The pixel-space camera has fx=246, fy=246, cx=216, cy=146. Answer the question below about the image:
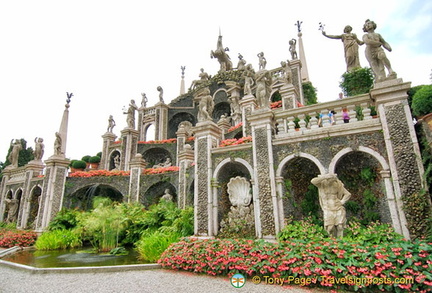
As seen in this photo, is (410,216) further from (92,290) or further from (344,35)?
(344,35)

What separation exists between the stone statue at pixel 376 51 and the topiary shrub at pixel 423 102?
98 cm

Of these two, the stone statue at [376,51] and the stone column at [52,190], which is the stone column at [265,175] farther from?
the stone column at [52,190]

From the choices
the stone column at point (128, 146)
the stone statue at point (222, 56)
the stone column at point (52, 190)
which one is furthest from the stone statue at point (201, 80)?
the stone column at point (52, 190)

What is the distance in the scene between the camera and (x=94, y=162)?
2483 cm

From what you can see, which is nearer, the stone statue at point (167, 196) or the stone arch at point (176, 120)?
the stone statue at point (167, 196)

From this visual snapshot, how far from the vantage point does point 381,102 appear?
7012mm

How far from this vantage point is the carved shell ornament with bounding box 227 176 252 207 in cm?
895

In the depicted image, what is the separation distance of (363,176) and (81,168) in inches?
871

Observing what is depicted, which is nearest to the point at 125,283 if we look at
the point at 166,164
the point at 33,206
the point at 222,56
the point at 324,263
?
the point at 324,263

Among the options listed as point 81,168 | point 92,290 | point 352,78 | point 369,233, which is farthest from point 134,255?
point 81,168

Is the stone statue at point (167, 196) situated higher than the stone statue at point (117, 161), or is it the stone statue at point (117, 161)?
the stone statue at point (117, 161)

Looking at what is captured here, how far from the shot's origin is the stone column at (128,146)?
23.0 metres

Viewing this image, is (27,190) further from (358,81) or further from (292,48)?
(292,48)

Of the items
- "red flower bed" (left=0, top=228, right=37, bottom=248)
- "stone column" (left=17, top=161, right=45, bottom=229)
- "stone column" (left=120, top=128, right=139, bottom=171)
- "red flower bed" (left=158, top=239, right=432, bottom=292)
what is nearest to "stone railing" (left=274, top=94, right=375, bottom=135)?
"red flower bed" (left=158, top=239, right=432, bottom=292)
